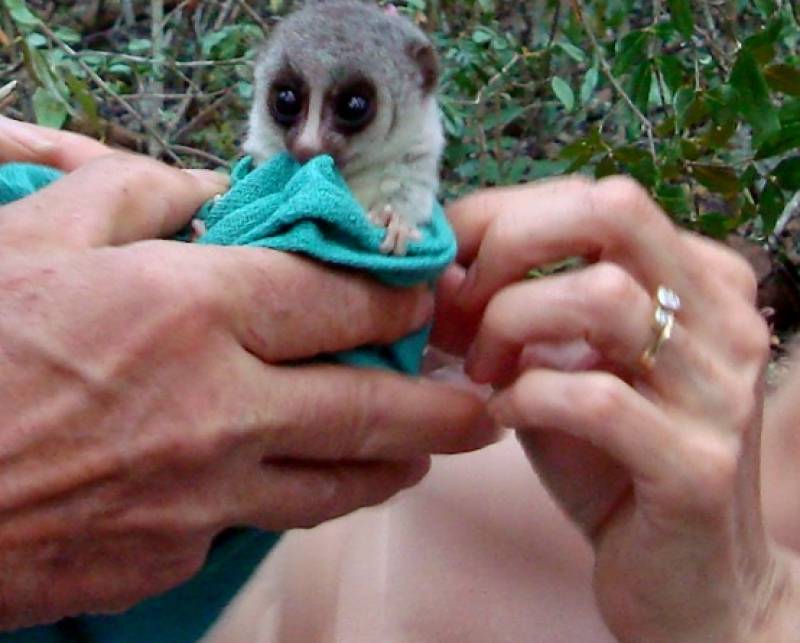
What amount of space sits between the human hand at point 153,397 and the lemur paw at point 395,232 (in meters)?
0.04

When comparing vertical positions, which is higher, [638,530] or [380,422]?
[380,422]

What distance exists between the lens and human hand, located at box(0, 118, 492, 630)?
0.81 metres

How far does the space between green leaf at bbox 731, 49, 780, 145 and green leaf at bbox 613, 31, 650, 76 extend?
0.32m

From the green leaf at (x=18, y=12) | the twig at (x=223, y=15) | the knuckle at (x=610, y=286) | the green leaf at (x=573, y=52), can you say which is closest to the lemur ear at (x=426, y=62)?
the knuckle at (x=610, y=286)

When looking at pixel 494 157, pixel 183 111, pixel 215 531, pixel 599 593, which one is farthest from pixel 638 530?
pixel 183 111

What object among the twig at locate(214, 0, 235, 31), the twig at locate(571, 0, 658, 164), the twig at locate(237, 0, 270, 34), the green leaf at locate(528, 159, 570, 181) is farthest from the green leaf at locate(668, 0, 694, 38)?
the twig at locate(214, 0, 235, 31)

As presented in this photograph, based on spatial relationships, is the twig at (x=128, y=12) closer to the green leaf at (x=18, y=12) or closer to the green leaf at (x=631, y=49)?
the green leaf at (x=18, y=12)

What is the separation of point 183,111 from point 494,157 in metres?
0.92

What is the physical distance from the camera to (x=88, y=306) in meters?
0.82

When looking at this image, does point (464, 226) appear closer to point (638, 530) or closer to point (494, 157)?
point (638, 530)

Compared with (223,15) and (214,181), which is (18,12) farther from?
(223,15)

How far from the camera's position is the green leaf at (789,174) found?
2137mm

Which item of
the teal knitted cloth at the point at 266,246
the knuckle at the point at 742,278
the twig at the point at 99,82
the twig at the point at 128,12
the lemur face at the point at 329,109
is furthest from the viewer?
the twig at the point at 128,12

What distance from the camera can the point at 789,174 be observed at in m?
2.15
